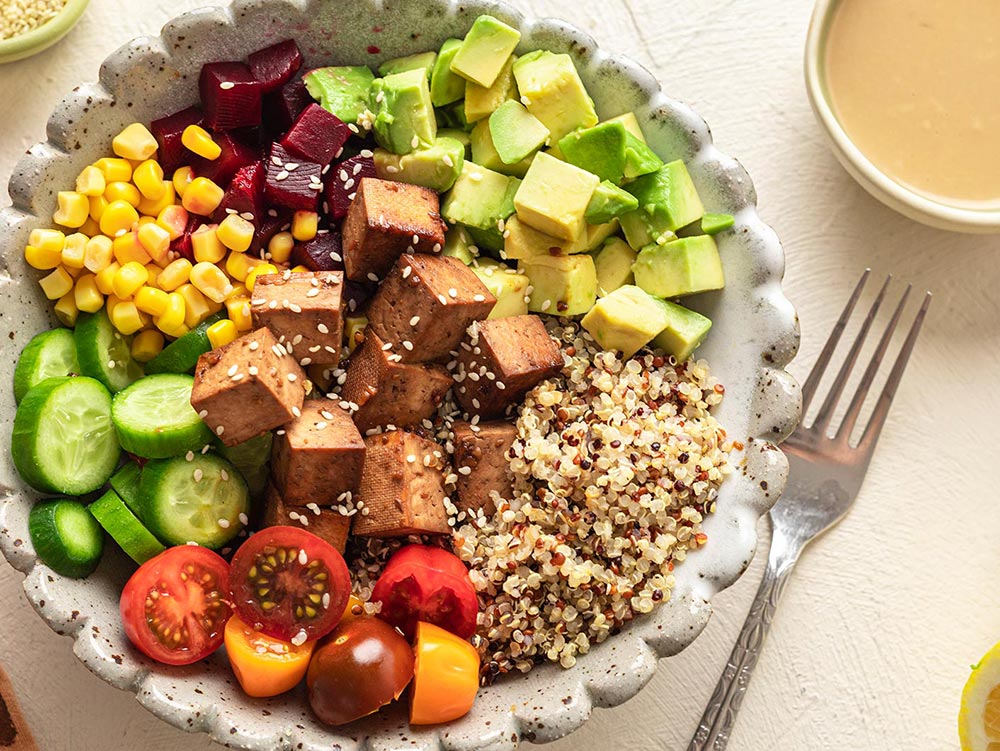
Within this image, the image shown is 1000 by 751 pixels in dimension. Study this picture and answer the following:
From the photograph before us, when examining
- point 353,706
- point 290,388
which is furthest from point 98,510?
point 353,706

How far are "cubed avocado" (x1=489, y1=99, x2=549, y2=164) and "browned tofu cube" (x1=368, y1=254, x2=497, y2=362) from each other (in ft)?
1.00

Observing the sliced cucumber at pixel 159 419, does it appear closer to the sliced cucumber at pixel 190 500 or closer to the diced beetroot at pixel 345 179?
the sliced cucumber at pixel 190 500

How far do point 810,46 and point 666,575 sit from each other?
1.50m

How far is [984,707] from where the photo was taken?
Result: 8.54 ft

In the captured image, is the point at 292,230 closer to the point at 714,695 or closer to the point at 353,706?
the point at 353,706

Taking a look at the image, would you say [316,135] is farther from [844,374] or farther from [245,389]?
[844,374]

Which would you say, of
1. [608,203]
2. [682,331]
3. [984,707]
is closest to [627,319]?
[682,331]

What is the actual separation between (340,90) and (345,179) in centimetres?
23

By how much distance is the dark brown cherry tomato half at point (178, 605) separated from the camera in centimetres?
214

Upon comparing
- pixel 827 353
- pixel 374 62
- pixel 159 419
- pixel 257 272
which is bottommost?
pixel 827 353

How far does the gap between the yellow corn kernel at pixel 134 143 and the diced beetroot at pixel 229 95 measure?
0.53 feet

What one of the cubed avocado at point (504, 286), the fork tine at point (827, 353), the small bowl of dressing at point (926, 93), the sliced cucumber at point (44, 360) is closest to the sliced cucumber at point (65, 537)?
the sliced cucumber at point (44, 360)

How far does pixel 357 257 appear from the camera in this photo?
94.6 inches

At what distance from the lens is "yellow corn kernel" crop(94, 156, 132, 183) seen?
7.79 feet
